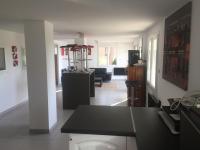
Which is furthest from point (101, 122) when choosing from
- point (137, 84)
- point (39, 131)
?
point (137, 84)

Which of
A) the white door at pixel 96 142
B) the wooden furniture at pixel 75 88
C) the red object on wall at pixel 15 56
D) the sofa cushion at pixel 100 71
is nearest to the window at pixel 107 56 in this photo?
the sofa cushion at pixel 100 71

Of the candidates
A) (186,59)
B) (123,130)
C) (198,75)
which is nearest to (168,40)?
(186,59)

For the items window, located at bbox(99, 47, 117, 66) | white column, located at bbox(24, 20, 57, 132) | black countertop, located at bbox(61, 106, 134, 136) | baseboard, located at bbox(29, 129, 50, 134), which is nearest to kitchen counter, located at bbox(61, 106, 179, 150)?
black countertop, located at bbox(61, 106, 134, 136)

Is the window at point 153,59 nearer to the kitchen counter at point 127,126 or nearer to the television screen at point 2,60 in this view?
the kitchen counter at point 127,126

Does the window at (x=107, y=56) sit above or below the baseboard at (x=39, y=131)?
above

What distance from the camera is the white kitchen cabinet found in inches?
66.3

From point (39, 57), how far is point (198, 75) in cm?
280

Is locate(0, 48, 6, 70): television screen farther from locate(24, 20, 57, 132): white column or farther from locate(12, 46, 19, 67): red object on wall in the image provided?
locate(24, 20, 57, 132): white column

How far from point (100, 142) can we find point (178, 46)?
1.56 metres

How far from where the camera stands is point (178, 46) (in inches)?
96.7

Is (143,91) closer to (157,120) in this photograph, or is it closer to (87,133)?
(157,120)

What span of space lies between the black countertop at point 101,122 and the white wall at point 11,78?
3473 mm

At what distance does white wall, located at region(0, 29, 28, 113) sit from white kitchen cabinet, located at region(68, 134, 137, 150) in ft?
12.5

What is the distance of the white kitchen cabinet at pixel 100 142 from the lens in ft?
5.53
